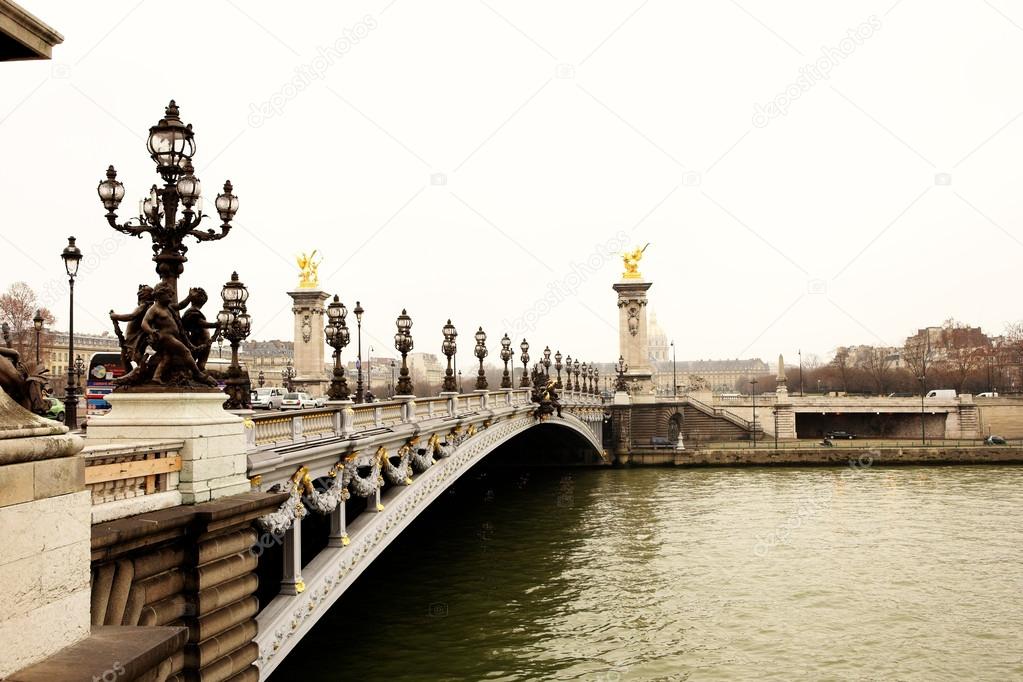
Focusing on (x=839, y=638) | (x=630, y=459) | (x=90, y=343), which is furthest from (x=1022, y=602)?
(x=90, y=343)

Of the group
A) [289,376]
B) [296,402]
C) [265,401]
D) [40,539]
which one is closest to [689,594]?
[296,402]

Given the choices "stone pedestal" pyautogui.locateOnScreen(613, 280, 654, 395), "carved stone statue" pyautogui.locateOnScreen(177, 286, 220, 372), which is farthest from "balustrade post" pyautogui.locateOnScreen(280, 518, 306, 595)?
"stone pedestal" pyautogui.locateOnScreen(613, 280, 654, 395)

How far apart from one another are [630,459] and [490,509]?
2211 centimetres

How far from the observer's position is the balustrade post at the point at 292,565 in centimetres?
1277

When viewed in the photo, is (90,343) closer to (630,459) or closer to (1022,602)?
(630,459)

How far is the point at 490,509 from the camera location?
119ft

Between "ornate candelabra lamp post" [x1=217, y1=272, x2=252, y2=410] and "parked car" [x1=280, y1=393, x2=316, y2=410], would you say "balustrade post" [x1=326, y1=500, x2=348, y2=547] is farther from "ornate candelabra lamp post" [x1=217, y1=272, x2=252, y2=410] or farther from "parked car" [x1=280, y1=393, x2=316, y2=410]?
"parked car" [x1=280, y1=393, x2=316, y2=410]

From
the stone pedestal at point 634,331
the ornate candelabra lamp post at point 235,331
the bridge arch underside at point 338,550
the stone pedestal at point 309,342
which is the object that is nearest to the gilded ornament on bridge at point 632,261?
the stone pedestal at point 634,331

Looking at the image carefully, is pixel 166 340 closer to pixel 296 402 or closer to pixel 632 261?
pixel 296 402

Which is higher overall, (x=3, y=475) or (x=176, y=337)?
(x=176, y=337)

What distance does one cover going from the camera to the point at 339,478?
14391mm

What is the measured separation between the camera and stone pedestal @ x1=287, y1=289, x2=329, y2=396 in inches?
2461

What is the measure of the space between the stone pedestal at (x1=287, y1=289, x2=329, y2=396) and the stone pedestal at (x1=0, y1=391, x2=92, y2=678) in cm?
5717

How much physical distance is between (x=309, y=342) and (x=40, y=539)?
59.4 m
